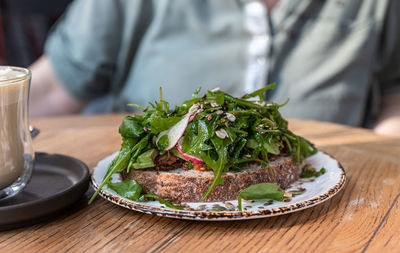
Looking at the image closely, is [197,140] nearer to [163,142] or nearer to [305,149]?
[163,142]

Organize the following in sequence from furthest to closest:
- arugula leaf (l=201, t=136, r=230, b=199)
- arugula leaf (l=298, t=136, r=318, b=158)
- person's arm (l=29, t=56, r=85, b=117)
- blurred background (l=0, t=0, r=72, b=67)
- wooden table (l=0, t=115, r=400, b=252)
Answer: blurred background (l=0, t=0, r=72, b=67) → person's arm (l=29, t=56, r=85, b=117) → arugula leaf (l=298, t=136, r=318, b=158) → arugula leaf (l=201, t=136, r=230, b=199) → wooden table (l=0, t=115, r=400, b=252)

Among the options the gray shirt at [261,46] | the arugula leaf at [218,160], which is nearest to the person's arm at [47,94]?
the gray shirt at [261,46]

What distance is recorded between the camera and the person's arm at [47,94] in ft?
8.23

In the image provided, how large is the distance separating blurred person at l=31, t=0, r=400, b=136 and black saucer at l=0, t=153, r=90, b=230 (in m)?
1.26

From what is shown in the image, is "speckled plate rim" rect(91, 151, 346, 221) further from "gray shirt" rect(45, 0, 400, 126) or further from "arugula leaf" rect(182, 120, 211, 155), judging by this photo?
"gray shirt" rect(45, 0, 400, 126)

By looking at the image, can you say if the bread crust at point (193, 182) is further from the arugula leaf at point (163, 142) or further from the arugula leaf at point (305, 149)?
the arugula leaf at point (305, 149)

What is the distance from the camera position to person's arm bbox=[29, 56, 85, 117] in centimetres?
251

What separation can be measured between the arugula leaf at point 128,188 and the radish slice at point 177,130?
0.34ft

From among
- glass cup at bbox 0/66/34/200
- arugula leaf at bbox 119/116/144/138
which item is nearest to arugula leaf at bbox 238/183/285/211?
arugula leaf at bbox 119/116/144/138

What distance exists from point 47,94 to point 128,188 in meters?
1.87

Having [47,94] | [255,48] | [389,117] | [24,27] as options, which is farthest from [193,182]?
[24,27]

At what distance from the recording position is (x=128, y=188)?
896mm

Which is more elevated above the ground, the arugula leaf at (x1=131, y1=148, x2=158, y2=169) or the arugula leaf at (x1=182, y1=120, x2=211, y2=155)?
the arugula leaf at (x1=182, y1=120, x2=211, y2=155)

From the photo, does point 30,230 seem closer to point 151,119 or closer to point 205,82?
point 151,119
